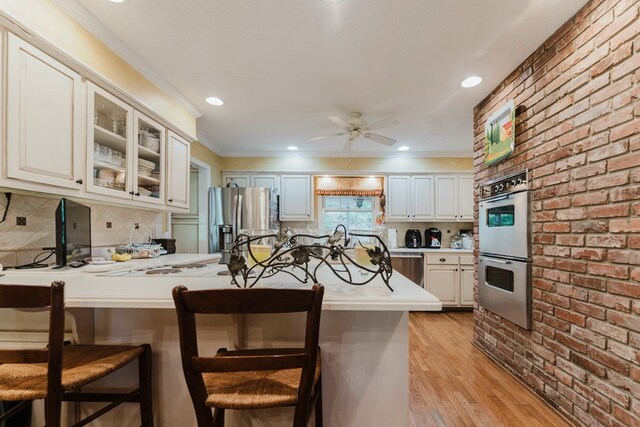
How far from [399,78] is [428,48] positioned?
0.45 metres

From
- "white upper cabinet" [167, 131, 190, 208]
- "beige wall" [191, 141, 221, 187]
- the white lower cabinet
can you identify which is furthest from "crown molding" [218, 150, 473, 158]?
"white upper cabinet" [167, 131, 190, 208]

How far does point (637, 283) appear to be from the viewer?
1452mm

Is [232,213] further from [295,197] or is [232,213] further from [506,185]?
[506,185]

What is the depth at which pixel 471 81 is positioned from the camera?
104 inches

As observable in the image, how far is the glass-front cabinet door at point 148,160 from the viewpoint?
8.13ft

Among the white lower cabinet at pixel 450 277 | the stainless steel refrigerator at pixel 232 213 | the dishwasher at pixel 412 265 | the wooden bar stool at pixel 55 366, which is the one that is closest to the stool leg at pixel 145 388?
the wooden bar stool at pixel 55 366

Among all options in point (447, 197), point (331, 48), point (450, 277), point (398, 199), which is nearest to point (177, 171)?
point (331, 48)

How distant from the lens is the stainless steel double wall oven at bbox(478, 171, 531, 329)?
223cm

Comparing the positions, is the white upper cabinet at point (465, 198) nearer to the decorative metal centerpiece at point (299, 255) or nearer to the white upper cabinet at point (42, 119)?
the decorative metal centerpiece at point (299, 255)

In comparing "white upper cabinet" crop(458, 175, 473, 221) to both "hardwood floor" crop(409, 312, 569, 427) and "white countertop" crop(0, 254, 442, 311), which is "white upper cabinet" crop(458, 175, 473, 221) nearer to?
"hardwood floor" crop(409, 312, 569, 427)

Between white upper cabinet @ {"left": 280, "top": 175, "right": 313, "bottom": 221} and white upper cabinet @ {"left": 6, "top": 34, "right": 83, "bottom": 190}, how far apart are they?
3.32 meters

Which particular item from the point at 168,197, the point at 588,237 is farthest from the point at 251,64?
the point at 588,237

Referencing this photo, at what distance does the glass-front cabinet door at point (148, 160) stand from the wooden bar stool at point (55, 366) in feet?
4.98

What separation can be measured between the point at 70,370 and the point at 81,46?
190 centimetres
